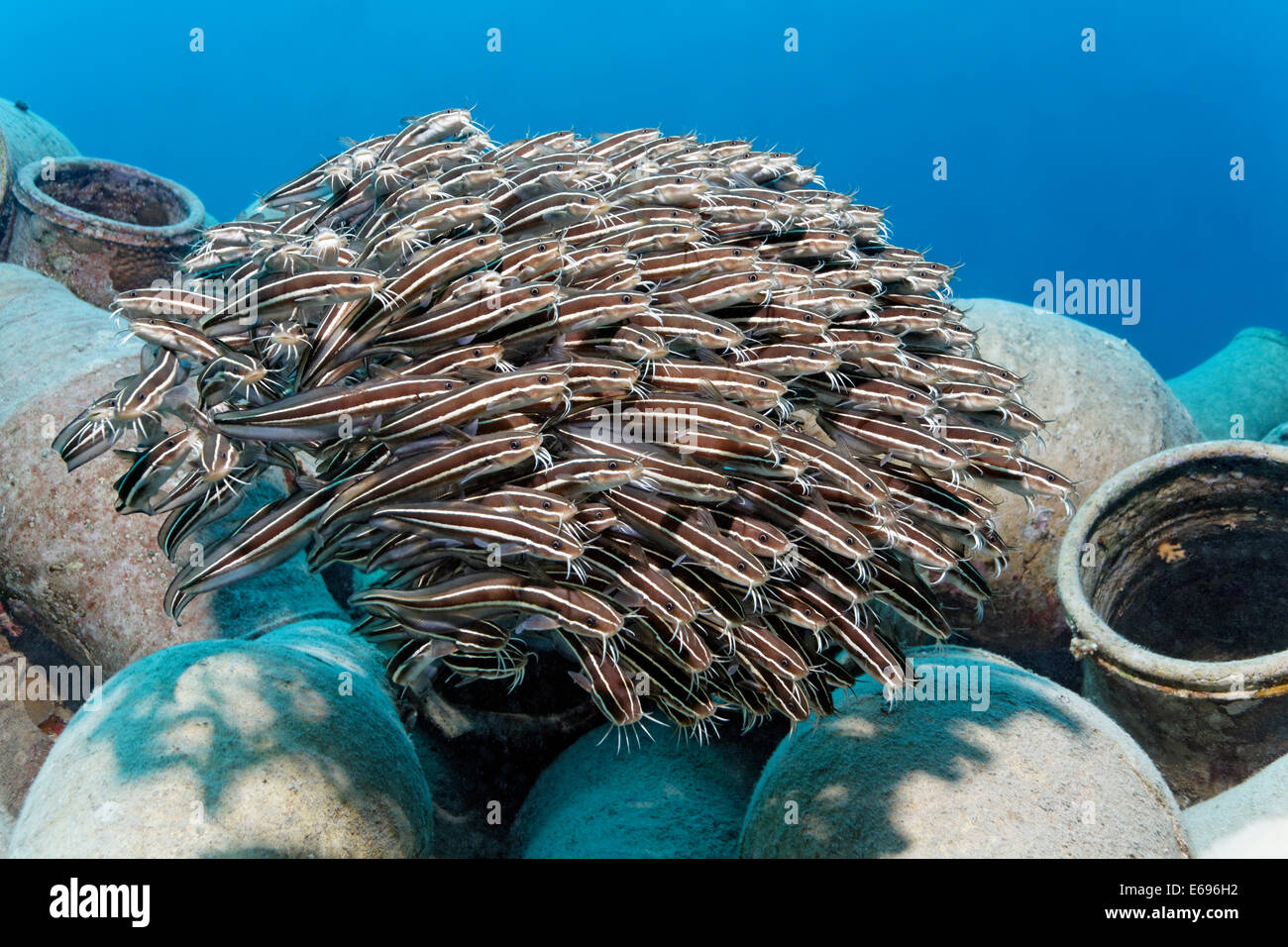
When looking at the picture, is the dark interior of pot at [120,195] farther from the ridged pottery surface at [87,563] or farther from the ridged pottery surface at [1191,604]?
the ridged pottery surface at [1191,604]

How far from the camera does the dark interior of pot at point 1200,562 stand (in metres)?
6.61

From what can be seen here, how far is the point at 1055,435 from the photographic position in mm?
7316

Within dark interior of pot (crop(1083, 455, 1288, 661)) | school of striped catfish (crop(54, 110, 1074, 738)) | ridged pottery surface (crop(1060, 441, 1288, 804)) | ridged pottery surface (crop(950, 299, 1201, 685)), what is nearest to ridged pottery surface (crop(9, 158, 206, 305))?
school of striped catfish (crop(54, 110, 1074, 738))

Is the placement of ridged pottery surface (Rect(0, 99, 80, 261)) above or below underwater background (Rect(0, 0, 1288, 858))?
above

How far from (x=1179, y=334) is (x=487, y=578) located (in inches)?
4165

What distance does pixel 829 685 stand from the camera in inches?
160

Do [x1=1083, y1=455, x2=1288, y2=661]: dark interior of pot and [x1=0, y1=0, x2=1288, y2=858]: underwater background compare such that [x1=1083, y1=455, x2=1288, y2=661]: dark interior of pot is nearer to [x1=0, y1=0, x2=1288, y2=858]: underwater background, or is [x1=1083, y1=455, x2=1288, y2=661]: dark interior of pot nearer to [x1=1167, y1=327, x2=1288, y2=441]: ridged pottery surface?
[x1=0, y1=0, x2=1288, y2=858]: underwater background

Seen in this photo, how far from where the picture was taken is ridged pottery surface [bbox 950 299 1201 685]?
716 cm

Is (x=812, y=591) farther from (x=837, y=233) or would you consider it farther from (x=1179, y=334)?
(x=1179, y=334)

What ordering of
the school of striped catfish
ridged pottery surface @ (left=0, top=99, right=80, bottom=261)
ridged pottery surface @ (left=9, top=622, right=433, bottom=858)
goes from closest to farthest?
the school of striped catfish → ridged pottery surface @ (left=9, top=622, right=433, bottom=858) → ridged pottery surface @ (left=0, top=99, right=80, bottom=261)

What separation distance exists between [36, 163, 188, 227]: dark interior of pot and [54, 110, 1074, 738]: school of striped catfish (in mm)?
8202

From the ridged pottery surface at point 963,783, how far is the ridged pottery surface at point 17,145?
11.5 metres

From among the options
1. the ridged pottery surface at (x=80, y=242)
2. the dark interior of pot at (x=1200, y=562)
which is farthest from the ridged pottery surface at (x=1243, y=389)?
the ridged pottery surface at (x=80, y=242)
